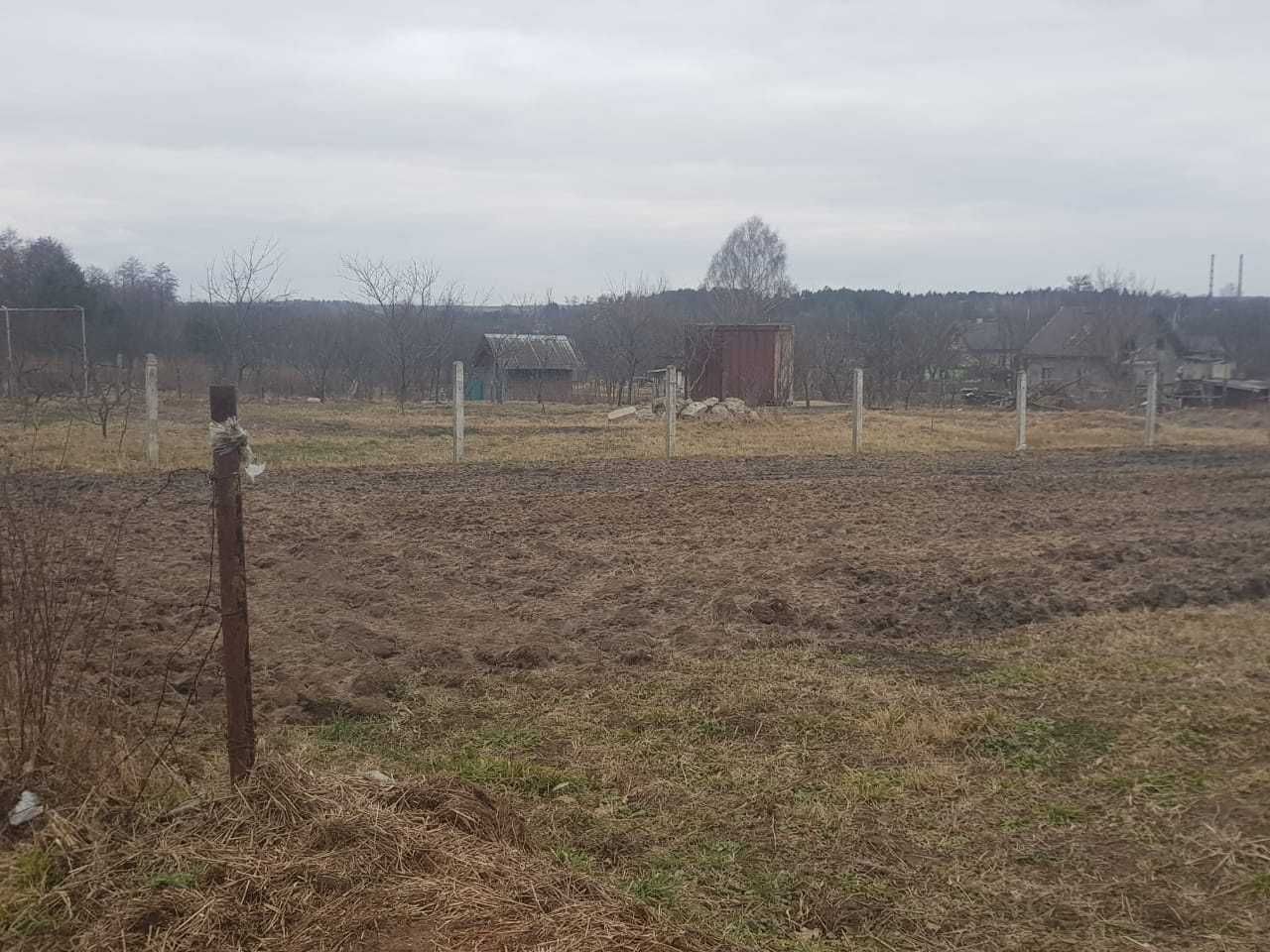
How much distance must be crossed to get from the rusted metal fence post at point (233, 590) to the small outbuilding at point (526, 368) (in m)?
38.3

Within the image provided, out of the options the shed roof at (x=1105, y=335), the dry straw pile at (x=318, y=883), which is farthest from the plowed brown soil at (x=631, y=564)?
the shed roof at (x=1105, y=335)

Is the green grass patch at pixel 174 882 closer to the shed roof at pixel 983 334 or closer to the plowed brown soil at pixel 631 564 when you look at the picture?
the plowed brown soil at pixel 631 564

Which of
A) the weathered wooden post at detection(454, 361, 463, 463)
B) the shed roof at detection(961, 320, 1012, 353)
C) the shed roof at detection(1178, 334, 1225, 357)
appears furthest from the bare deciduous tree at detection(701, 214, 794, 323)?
the weathered wooden post at detection(454, 361, 463, 463)

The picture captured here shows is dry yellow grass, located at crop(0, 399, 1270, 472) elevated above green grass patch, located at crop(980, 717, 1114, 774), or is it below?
above

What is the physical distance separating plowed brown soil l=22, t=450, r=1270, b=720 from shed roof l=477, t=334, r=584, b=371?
28673 mm

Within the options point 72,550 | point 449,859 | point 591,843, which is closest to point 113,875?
point 449,859

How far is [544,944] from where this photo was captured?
2.98 metres

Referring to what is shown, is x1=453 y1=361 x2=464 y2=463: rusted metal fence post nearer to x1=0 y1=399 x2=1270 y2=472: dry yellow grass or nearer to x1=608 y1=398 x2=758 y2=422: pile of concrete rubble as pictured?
x1=0 y1=399 x2=1270 y2=472: dry yellow grass

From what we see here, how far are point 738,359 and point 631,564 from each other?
2506cm

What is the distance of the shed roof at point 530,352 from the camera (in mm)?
42531

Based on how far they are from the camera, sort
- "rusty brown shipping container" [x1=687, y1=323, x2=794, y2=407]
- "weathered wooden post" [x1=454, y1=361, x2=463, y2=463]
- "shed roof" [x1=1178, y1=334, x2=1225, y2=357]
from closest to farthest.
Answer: "weathered wooden post" [x1=454, y1=361, x2=463, y2=463] → "shed roof" [x1=1178, y1=334, x2=1225, y2=357] → "rusty brown shipping container" [x1=687, y1=323, x2=794, y2=407]

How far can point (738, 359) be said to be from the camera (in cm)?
3356

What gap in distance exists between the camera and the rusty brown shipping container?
3338cm

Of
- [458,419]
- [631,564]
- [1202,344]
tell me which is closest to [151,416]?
[458,419]
